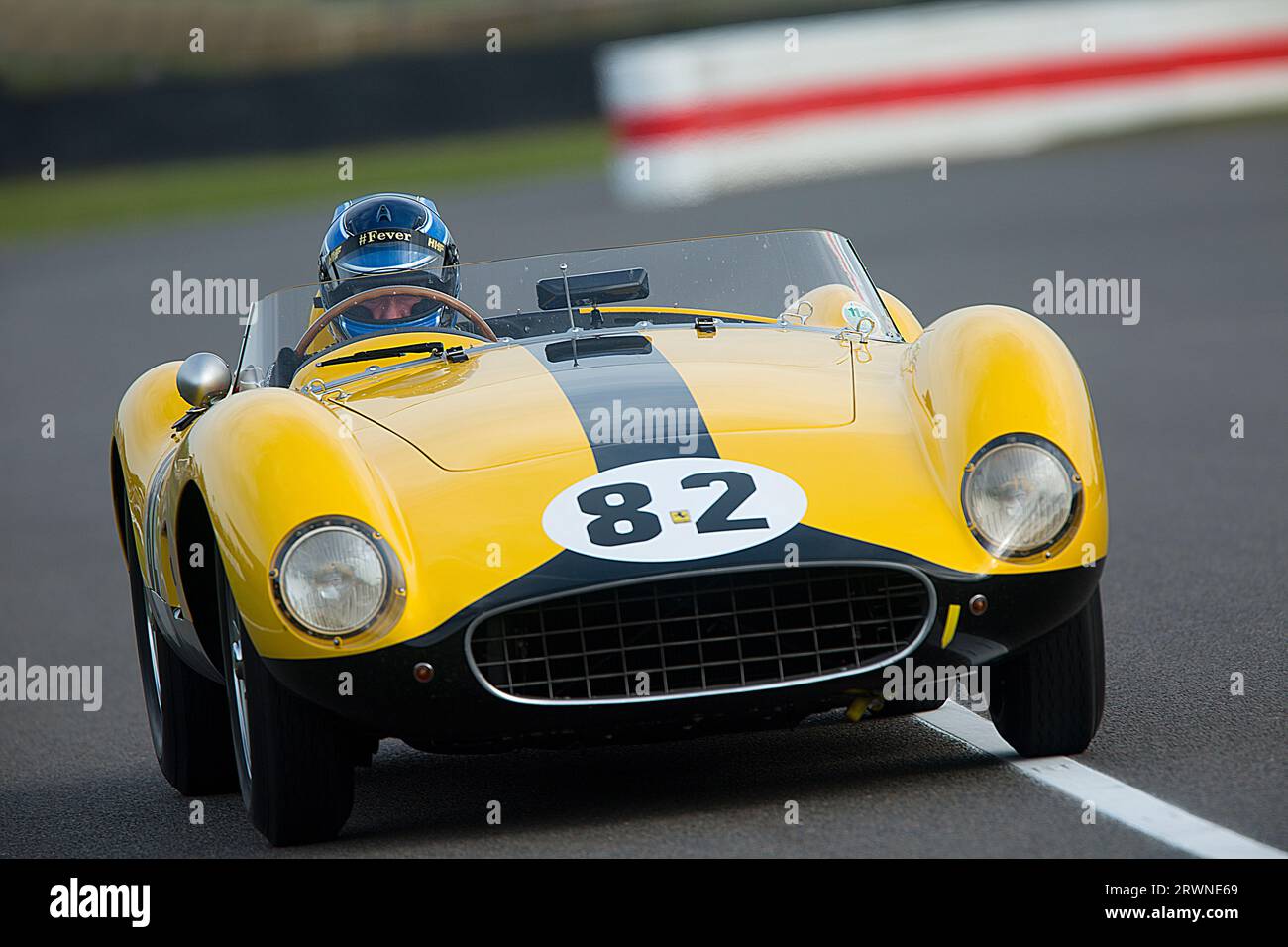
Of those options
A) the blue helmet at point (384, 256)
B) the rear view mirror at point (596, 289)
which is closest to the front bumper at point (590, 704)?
the rear view mirror at point (596, 289)

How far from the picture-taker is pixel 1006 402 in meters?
4.68

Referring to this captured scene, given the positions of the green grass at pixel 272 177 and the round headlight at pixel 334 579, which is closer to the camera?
the round headlight at pixel 334 579

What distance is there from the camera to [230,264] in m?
20.8

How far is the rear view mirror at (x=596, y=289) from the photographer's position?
6180mm

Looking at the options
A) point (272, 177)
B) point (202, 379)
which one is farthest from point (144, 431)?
point (272, 177)

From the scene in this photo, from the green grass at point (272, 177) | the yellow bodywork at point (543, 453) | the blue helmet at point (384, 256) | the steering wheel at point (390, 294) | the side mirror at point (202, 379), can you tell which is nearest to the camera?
the yellow bodywork at point (543, 453)

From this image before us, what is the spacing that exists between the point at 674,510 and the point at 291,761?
96 centimetres

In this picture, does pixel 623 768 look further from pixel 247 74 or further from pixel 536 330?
pixel 247 74

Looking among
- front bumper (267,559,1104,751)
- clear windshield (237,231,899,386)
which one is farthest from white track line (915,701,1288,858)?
clear windshield (237,231,899,386)

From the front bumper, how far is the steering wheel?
1873 mm

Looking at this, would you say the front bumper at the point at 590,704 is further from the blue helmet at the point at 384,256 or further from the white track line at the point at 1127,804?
the blue helmet at the point at 384,256

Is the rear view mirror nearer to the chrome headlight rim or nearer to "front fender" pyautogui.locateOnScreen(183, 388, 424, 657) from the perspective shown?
"front fender" pyautogui.locateOnScreen(183, 388, 424, 657)

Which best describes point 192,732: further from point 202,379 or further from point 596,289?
point 596,289

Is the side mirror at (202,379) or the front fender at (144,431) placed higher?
the side mirror at (202,379)
